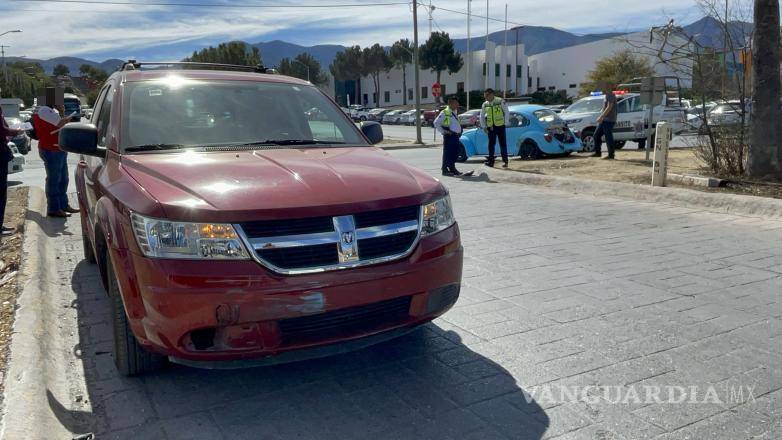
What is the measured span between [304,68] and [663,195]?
80.9 m

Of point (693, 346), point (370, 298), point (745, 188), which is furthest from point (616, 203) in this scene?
point (370, 298)

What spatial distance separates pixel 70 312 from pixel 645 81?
1220 centimetres

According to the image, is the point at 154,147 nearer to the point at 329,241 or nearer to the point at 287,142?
the point at 287,142

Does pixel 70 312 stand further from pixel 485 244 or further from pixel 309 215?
pixel 485 244

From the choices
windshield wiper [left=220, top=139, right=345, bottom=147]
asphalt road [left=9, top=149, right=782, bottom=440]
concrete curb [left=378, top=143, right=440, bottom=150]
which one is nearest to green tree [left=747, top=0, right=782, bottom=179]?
asphalt road [left=9, top=149, right=782, bottom=440]

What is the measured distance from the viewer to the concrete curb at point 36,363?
9.55 feet

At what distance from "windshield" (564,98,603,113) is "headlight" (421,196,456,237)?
15.8 m

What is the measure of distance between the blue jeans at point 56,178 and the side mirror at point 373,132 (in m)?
5.02

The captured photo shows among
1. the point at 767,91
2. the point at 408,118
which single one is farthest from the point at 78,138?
the point at 408,118

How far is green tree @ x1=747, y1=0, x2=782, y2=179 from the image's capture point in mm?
9516

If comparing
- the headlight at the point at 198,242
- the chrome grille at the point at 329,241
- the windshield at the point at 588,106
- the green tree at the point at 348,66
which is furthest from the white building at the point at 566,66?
the headlight at the point at 198,242

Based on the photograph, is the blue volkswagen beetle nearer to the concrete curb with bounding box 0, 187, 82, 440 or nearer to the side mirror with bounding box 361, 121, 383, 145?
the side mirror with bounding box 361, 121, 383, 145

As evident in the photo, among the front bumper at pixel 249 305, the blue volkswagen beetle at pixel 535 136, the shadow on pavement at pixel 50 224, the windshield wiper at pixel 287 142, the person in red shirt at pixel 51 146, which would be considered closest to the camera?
the front bumper at pixel 249 305

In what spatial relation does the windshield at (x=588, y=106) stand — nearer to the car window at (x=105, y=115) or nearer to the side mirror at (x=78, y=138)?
the car window at (x=105, y=115)
